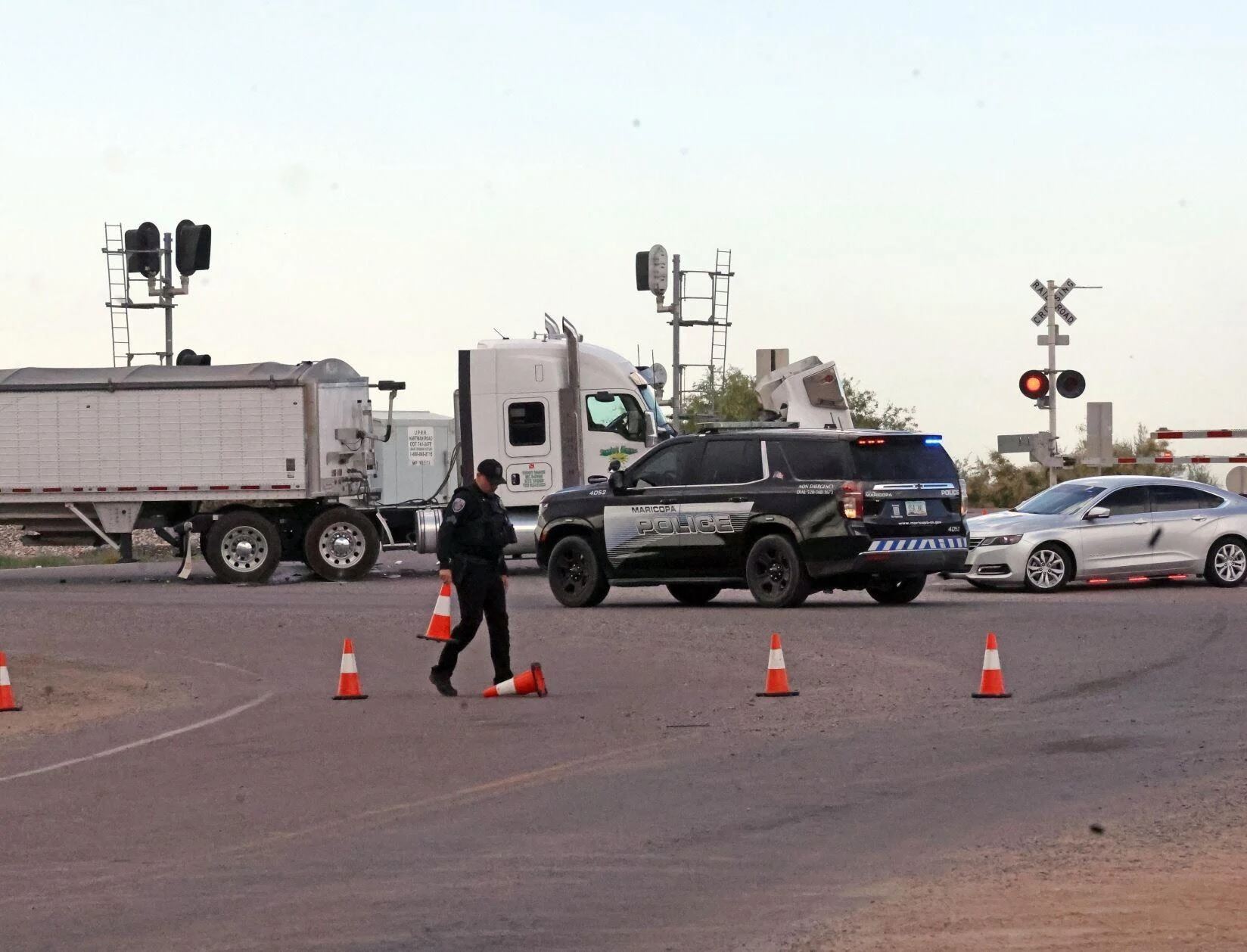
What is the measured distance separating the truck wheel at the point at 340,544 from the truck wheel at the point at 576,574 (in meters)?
7.02

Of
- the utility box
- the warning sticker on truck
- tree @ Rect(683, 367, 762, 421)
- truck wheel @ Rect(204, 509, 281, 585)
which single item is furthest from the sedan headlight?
tree @ Rect(683, 367, 762, 421)

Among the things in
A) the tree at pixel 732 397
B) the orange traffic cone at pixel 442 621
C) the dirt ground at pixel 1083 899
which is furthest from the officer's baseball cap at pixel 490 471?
the tree at pixel 732 397

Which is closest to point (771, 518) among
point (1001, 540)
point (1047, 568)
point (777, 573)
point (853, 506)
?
point (777, 573)

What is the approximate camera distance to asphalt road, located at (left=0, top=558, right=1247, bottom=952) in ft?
23.8

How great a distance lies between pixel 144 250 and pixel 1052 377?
15771 millimetres

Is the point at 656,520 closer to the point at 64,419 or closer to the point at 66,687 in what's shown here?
the point at 66,687

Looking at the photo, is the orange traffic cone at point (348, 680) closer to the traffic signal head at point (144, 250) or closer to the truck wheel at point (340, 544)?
the truck wheel at point (340, 544)

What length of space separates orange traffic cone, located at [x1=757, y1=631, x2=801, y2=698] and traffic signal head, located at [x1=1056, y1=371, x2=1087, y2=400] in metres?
21.3

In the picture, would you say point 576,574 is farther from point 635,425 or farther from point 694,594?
point 635,425

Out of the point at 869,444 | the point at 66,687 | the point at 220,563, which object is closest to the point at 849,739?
the point at 66,687

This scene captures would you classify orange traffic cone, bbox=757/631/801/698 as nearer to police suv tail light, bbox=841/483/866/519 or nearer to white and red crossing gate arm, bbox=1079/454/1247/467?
police suv tail light, bbox=841/483/866/519

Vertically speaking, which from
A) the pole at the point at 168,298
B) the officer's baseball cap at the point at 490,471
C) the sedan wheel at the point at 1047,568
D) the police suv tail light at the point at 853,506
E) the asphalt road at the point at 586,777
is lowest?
the asphalt road at the point at 586,777

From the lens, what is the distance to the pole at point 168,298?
33.9 m

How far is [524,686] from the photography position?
562 inches
